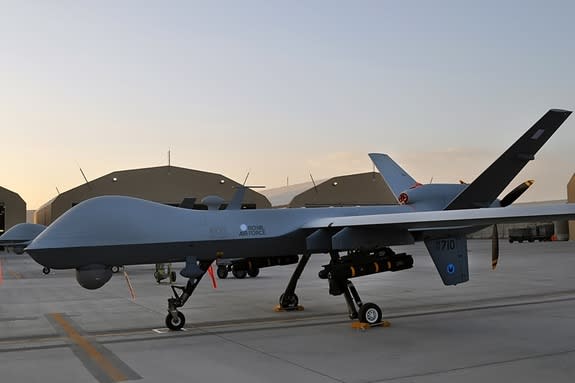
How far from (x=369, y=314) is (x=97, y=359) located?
502 cm

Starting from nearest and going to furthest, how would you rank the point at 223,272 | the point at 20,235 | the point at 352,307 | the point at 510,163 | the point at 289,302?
the point at 352,307
the point at 510,163
the point at 289,302
the point at 223,272
the point at 20,235

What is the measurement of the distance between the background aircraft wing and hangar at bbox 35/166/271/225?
41216 mm

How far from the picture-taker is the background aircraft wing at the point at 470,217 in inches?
341

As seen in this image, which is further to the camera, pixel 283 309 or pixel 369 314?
pixel 283 309

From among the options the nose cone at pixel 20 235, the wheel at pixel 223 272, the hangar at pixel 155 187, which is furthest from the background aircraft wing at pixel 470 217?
the hangar at pixel 155 187

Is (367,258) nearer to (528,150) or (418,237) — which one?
(418,237)

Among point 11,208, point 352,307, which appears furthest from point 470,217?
point 11,208

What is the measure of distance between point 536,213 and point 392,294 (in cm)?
807

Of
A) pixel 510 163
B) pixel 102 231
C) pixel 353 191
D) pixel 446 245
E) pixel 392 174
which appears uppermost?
pixel 353 191

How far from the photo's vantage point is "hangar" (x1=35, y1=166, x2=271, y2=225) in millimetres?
48438

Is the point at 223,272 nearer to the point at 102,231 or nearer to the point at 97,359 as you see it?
the point at 102,231

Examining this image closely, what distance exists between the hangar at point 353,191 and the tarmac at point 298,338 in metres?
44.2

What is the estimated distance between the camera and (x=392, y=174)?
1458cm

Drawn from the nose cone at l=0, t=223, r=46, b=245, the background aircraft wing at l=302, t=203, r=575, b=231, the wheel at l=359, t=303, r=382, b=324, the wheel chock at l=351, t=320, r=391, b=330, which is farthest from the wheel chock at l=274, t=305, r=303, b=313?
the nose cone at l=0, t=223, r=46, b=245
